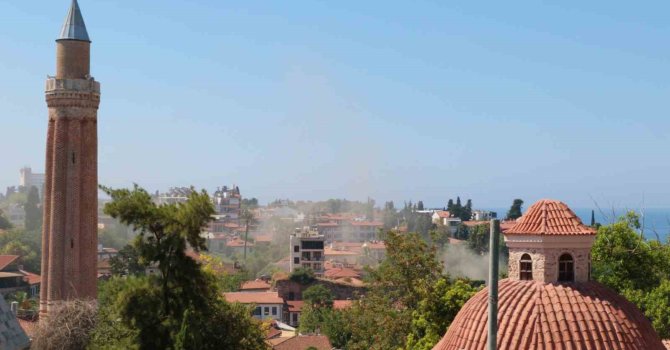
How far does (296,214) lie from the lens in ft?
579

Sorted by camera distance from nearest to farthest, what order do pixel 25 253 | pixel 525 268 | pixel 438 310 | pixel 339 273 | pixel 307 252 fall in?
pixel 525 268 < pixel 438 310 < pixel 339 273 < pixel 25 253 < pixel 307 252

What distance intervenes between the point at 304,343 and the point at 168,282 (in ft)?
80.5

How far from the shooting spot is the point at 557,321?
52.8 ft

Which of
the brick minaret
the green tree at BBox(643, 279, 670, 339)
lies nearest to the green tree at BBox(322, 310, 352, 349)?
the brick minaret

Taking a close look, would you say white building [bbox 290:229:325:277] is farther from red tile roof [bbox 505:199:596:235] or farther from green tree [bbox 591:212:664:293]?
red tile roof [bbox 505:199:596:235]

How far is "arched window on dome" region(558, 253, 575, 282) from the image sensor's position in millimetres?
17469

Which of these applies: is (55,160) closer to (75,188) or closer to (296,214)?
(75,188)

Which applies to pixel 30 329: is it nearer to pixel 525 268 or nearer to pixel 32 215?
pixel 525 268

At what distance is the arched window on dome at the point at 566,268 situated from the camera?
17.5 m

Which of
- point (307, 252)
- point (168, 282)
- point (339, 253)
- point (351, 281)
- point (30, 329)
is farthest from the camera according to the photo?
point (339, 253)

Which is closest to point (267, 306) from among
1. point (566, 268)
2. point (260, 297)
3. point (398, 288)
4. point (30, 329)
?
point (260, 297)

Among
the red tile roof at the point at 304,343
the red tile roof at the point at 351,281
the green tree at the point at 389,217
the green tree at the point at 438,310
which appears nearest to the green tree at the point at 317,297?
the red tile roof at the point at 351,281

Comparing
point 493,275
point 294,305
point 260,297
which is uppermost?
point 493,275

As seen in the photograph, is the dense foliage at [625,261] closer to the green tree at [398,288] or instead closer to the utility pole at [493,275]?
the green tree at [398,288]
